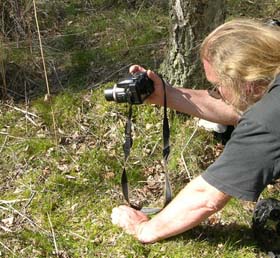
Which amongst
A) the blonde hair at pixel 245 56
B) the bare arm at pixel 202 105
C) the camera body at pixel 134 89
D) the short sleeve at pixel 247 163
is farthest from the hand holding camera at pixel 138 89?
the short sleeve at pixel 247 163

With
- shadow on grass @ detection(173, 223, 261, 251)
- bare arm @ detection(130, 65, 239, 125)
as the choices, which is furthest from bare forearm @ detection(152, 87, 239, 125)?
shadow on grass @ detection(173, 223, 261, 251)

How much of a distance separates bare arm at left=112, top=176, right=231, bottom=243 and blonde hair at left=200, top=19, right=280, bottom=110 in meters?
0.44

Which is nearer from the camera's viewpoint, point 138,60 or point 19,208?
point 19,208

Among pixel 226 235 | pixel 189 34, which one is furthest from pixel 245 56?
pixel 189 34

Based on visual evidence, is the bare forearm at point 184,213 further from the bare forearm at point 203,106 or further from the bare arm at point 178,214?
the bare forearm at point 203,106

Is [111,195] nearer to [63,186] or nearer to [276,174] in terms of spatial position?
[63,186]

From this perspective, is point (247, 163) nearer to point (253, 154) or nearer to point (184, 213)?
point (253, 154)

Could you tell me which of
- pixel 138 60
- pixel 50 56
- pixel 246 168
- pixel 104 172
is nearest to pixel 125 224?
pixel 104 172

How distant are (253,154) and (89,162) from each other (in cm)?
140

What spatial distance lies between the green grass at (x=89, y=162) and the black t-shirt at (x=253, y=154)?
630 millimetres

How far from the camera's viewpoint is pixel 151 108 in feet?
11.3

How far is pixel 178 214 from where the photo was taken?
2.41 metres

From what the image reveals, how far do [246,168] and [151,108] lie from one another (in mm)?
1486

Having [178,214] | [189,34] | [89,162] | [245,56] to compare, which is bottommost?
[89,162]
